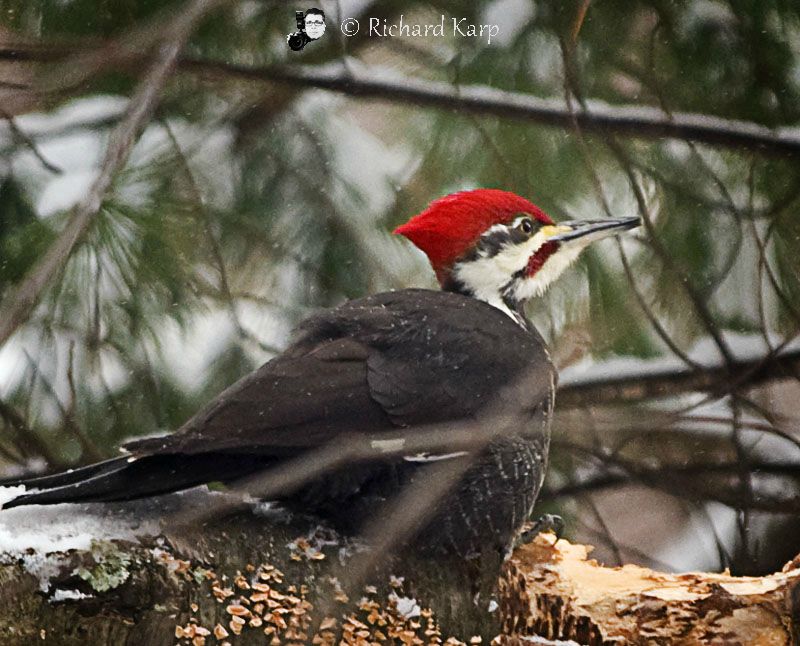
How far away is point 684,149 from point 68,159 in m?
1.52

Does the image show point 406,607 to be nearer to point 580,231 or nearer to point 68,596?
point 68,596

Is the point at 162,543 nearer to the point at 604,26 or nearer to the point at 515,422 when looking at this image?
the point at 515,422

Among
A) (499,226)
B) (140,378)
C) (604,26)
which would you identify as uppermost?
(604,26)

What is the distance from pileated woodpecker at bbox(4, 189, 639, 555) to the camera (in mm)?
1668

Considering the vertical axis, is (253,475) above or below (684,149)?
below

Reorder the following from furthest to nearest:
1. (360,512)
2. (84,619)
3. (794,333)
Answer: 1. (794,333)
2. (360,512)
3. (84,619)

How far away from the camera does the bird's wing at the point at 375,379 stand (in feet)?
5.79

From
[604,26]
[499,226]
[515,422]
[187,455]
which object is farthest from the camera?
[604,26]

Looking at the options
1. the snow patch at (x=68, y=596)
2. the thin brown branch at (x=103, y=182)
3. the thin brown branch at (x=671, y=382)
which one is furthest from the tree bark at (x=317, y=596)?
the thin brown branch at (x=671, y=382)

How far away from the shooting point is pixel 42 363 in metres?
2.87

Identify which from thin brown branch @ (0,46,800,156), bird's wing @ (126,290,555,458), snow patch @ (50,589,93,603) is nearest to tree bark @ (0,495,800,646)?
snow patch @ (50,589,93,603)

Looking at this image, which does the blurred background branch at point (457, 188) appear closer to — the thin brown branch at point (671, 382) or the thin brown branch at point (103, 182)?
the thin brown branch at point (671, 382)

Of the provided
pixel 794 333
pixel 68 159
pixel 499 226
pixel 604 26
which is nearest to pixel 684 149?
pixel 604 26

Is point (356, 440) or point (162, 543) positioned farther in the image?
point (356, 440)
